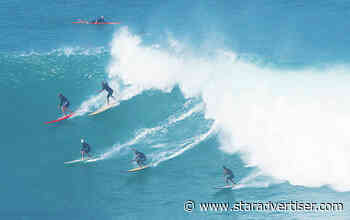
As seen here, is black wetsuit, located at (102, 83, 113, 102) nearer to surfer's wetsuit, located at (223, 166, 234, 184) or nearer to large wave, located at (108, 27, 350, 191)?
large wave, located at (108, 27, 350, 191)

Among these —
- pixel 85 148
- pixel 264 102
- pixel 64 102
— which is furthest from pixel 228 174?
pixel 64 102

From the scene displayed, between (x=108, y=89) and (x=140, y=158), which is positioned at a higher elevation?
(x=108, y=89)

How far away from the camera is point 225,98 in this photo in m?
50.3

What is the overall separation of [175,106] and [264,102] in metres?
8.14

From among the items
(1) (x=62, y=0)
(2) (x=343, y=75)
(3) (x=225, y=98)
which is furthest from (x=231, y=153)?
(1) (x=62, y=0)

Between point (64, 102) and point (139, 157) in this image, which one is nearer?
point (139, 157)

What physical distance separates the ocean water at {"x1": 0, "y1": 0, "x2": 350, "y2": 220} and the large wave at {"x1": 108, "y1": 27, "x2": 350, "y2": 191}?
0.47 ft

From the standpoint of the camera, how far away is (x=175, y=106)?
49594mm

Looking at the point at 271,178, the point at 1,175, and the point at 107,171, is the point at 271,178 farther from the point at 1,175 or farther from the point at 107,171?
the point at 1,175

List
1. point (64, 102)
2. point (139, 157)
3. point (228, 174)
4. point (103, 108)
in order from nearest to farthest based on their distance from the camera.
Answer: point (228, 174) < point (139, 157) < point (64, 102) < point (103, 108)

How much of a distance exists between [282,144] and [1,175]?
22.4 m

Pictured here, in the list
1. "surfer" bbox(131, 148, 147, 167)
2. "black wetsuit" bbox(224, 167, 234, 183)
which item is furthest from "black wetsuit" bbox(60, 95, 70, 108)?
"black wetsuit" bbox(224, 167, 234, 183)

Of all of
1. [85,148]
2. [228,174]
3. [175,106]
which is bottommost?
[228,174]

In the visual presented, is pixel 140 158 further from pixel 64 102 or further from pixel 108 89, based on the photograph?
pixel 64 102
